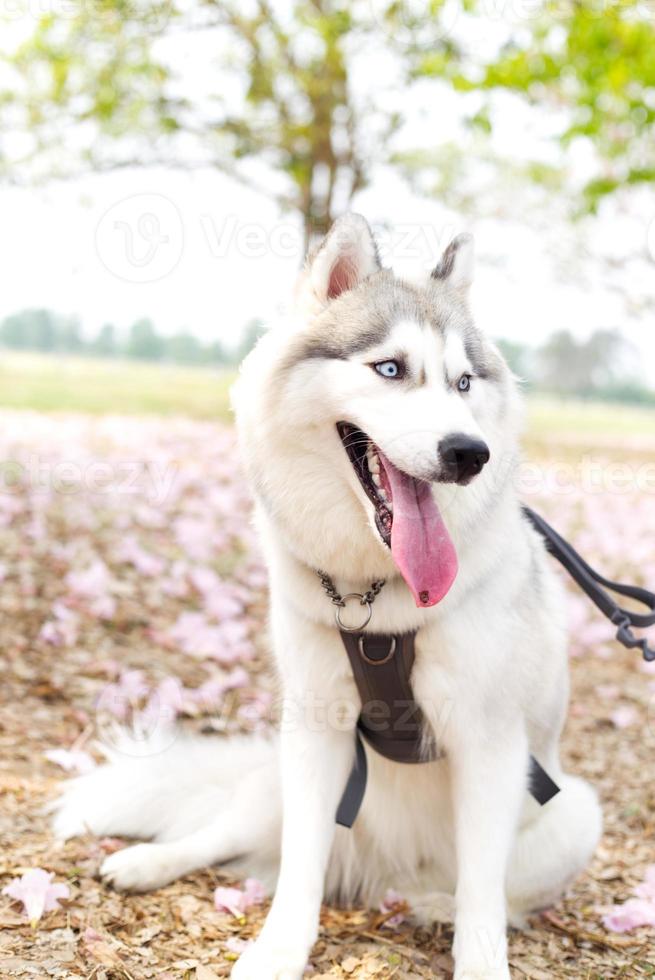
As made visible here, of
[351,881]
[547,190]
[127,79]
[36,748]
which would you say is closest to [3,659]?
[36,748]

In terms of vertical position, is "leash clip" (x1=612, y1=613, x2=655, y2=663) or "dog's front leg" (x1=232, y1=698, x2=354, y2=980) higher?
"leash clip" (x1=612, y1=613, x2=655, y2=663)

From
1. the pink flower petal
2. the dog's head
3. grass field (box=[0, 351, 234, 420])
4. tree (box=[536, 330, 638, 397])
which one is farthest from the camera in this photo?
tree (box=[536, 330, 638, 397])

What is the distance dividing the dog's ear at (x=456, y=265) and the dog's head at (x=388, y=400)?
0.03 meters

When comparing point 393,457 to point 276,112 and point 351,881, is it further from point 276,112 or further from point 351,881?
point 276,112

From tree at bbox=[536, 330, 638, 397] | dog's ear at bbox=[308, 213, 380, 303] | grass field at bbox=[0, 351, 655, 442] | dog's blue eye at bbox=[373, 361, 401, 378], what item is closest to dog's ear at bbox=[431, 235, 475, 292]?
dog's ear at bbox=[308, 213, 380, 303]

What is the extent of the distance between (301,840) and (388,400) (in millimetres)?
1214

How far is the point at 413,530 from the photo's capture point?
7.08 feet

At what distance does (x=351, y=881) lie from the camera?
284cm

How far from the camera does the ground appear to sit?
250 centimetres

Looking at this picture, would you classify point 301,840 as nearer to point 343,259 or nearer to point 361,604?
point 361,604

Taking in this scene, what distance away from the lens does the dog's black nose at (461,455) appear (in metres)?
1.98

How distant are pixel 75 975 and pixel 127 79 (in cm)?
1202

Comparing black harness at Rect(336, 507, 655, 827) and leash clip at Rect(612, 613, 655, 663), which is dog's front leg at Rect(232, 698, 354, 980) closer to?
black harness at Rect(336, 507, 655, 827)

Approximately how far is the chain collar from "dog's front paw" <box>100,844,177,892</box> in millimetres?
1083
